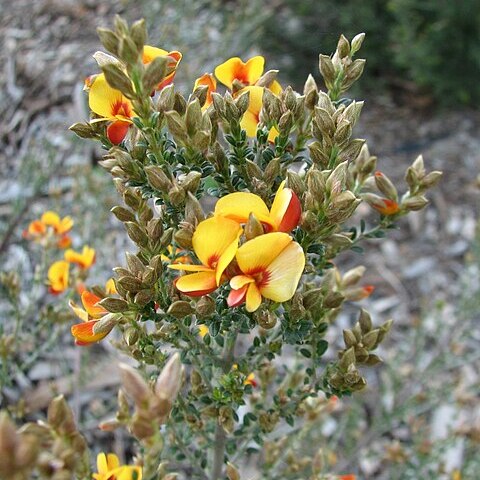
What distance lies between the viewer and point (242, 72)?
1127 mm

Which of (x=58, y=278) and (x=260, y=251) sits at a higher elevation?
(x=260, y=251)

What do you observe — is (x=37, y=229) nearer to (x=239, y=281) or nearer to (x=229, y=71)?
(x=229, y=71)

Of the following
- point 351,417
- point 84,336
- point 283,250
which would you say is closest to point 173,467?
point 351,417

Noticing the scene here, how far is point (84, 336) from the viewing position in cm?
97

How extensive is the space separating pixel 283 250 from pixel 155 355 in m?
0.32

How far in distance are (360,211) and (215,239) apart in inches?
108

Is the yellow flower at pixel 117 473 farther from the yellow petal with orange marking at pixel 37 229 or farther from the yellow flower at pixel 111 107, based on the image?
the yellow petal with orange marking at pixel 37 229

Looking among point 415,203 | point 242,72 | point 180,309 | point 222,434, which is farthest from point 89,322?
point 415,203

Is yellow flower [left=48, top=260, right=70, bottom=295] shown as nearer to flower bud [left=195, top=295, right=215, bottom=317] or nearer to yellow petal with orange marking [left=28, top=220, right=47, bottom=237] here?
yellow petal with orange marking [left=28, top=220, right=47, bottom=237]

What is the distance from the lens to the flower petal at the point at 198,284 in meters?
0.85

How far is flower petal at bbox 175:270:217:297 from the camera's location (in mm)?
854

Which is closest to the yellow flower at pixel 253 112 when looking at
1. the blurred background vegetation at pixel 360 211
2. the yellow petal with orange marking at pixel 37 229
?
the blurred background vegetation at pixel 360 211

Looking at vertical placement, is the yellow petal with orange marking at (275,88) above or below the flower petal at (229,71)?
below

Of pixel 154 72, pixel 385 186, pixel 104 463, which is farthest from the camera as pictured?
pixel 385 186
